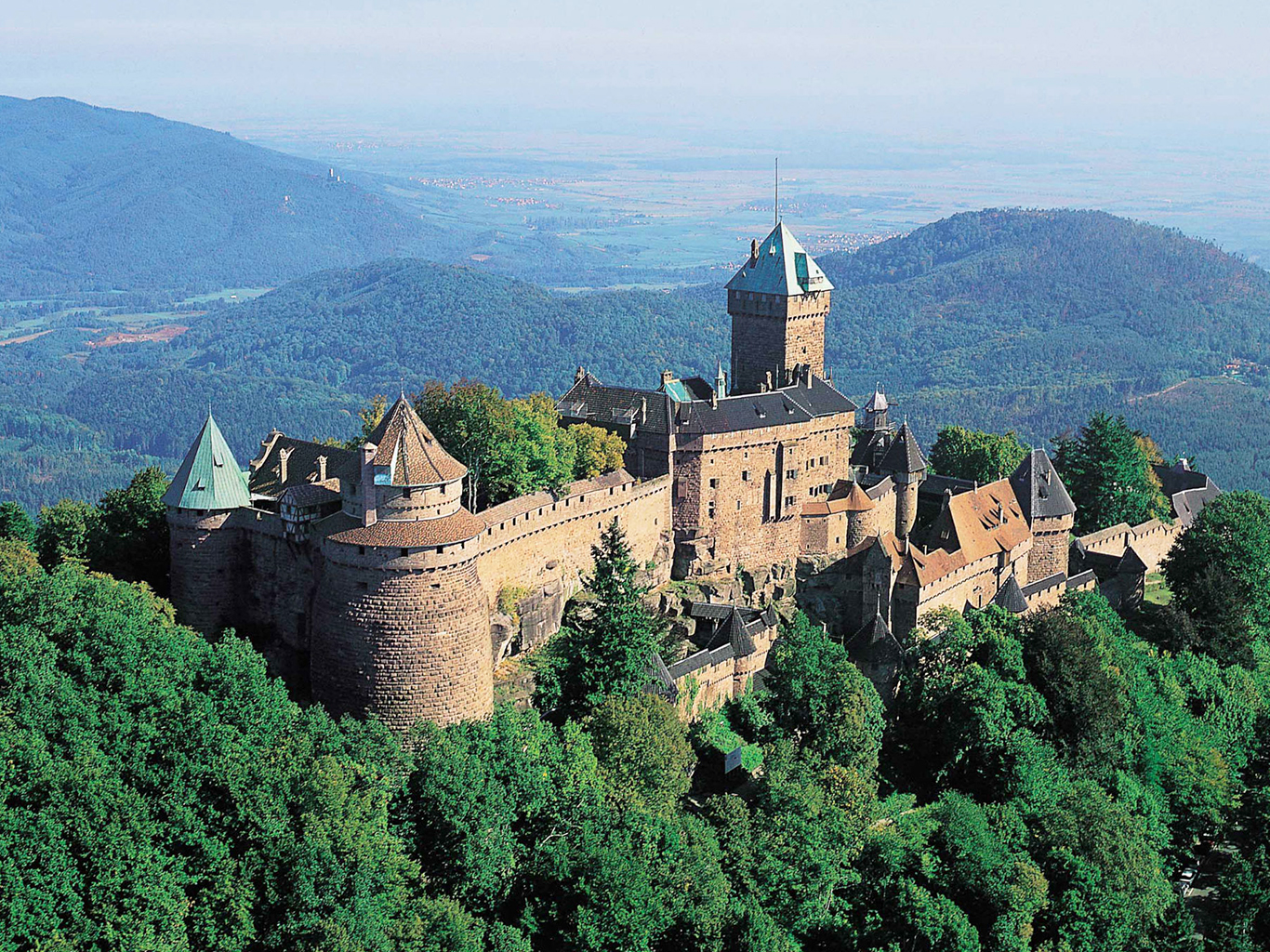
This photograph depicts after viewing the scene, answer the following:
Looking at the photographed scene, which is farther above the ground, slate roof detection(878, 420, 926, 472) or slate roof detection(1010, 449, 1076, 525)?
slate roof detection(878, 420, 926, 472)

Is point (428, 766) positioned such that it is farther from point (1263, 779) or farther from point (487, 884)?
point (1263, 779)

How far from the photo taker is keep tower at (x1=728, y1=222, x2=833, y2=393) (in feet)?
232

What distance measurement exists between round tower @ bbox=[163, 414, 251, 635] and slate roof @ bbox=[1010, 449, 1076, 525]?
3424cm

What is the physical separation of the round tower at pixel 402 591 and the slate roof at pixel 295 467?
7.02m

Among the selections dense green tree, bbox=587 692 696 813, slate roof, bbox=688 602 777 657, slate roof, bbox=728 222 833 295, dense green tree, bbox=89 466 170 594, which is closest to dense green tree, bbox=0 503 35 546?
dense green tree, bbox=89 466 170 594

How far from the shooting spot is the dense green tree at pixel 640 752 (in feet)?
153

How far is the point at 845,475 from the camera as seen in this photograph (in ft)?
217

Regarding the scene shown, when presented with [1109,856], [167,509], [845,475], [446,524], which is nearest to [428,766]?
[446,524]

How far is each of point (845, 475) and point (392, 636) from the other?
1044 inches

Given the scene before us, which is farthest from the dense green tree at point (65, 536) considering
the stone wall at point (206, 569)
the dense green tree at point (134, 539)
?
Result: the stone wall at point (206, 569)

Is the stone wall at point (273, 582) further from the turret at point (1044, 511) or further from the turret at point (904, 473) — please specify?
the turret at point (1044, 511)

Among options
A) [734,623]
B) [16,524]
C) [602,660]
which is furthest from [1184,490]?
[16,524]

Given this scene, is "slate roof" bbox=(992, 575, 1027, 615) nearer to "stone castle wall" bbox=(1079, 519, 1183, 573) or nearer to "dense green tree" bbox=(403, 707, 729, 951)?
"stone castle wall" bbox=(1079, 519, 1183, 573)

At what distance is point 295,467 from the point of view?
55.2m
